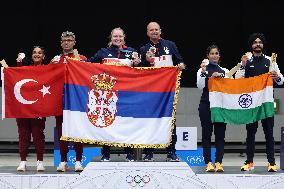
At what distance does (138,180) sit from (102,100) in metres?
0.97

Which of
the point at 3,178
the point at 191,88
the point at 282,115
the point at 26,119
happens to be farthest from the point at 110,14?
the point at 3,178

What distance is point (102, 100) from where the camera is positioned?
208 inches

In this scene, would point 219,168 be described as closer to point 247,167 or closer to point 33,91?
point 247,167

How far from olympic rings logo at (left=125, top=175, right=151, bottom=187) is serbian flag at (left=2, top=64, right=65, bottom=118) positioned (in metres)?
1.30

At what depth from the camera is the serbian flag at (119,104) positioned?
17.4 ft

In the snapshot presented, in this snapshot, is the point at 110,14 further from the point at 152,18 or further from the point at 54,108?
the point at 54,108

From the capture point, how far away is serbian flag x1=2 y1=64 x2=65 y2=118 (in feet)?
18.4

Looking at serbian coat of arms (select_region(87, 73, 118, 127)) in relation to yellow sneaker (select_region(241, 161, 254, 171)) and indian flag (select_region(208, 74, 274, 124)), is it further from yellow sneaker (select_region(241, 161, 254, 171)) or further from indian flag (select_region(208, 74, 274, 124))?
yellow sneaker (select_region(241, 161, 254, 171))

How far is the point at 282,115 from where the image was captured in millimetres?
10766

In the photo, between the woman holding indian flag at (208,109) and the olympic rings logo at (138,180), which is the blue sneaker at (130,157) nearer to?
the olympic rings logo at (138,180)

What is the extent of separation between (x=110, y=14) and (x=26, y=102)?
557 centimetres

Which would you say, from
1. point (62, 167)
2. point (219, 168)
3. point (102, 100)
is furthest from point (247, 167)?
point (62, 167)

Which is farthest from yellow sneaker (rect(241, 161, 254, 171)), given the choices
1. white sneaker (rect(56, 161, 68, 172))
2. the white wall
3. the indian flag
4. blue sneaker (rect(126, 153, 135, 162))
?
the white wall

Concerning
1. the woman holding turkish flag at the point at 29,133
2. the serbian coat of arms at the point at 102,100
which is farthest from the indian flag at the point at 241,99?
the woman holding turkish flag at the point at 29,133
